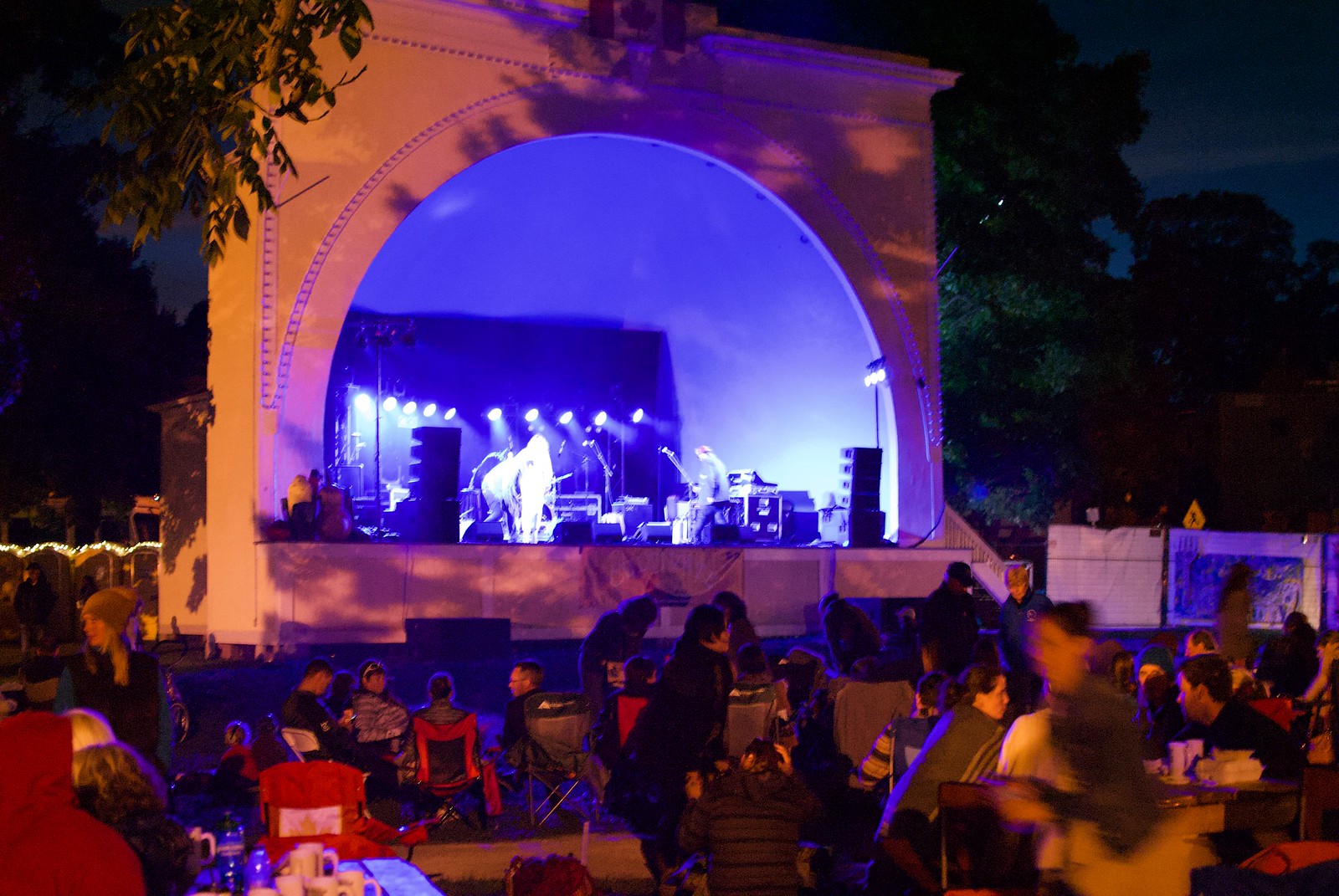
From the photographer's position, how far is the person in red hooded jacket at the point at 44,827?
290cm

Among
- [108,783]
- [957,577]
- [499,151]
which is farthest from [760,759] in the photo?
[499,151]

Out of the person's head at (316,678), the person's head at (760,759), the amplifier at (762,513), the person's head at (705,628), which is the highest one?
the amplifier at (762,513)

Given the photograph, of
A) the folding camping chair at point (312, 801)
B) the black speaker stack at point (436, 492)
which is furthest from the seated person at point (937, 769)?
the black speaker stack at point (436, 492)

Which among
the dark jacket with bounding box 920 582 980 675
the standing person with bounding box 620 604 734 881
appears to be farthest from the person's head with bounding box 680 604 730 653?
the dark jacket with bounding box 920 582 980 675

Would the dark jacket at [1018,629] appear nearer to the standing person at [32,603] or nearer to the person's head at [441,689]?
the person's head at [441,689]

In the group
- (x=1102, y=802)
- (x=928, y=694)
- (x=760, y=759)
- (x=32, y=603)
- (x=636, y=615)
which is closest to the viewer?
(x=1102, y=802)

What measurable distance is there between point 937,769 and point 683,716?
6.07 ft

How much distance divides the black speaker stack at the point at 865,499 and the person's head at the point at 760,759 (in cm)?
1022

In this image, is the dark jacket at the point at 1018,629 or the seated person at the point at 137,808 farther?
the dark jacket at the point at 1018,629

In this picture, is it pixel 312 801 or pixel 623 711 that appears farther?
pixel 623 711

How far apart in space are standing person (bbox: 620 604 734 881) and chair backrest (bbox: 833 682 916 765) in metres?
1.14

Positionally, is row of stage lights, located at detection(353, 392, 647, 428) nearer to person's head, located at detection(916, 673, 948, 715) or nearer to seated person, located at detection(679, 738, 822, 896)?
person's head, located at detection(916, 673, 948, 715)

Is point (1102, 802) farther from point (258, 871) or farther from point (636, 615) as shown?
point (636, 615)

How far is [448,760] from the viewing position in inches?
268
